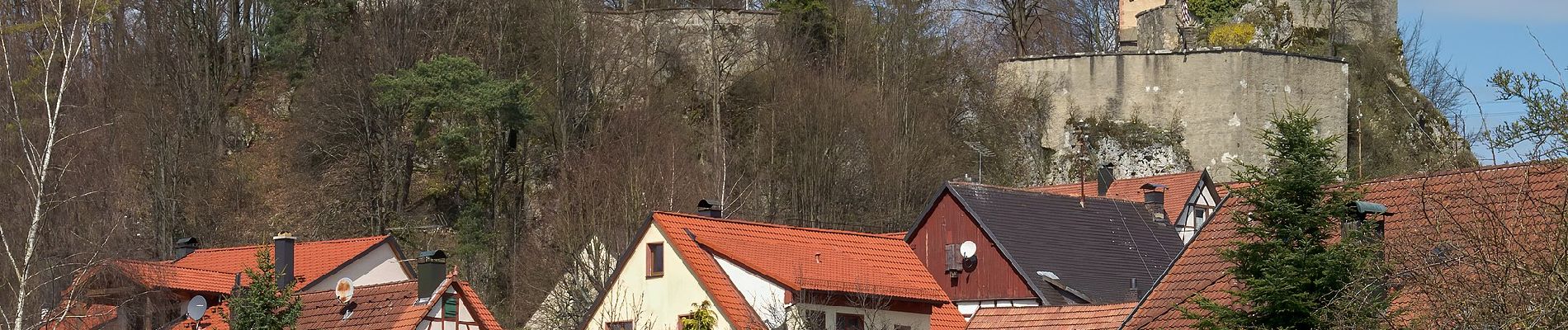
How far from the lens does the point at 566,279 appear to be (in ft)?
134

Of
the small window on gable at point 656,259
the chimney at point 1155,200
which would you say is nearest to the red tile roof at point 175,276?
the small window on gable at point 656,259

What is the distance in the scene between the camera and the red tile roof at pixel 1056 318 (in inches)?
977

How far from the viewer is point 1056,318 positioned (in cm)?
2520

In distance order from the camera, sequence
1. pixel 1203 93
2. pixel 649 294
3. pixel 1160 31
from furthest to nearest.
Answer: pixel 1160 31, pixel 1203 93, pixel 649 294

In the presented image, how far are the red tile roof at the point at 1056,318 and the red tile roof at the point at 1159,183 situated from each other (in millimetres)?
13193

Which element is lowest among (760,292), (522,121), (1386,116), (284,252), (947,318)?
(947,318)

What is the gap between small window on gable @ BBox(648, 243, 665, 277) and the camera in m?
32.5

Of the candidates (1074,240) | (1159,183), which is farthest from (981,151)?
(1074,240)

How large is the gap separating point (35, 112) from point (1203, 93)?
24.4 m

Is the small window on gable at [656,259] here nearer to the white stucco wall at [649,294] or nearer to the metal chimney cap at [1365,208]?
the white stucco wall at [649,294]

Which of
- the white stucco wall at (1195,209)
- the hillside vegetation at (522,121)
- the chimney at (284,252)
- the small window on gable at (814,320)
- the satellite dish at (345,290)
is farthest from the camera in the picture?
the hillside vegetation at (522,121)

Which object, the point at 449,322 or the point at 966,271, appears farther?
the point at 966,271

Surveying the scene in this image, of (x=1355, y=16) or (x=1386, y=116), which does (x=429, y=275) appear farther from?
(x=1355, y=16)

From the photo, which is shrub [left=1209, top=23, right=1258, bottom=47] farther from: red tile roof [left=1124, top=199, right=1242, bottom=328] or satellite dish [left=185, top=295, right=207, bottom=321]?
red tile roof [left=1124, top=199, right=1242, bottom=328]
